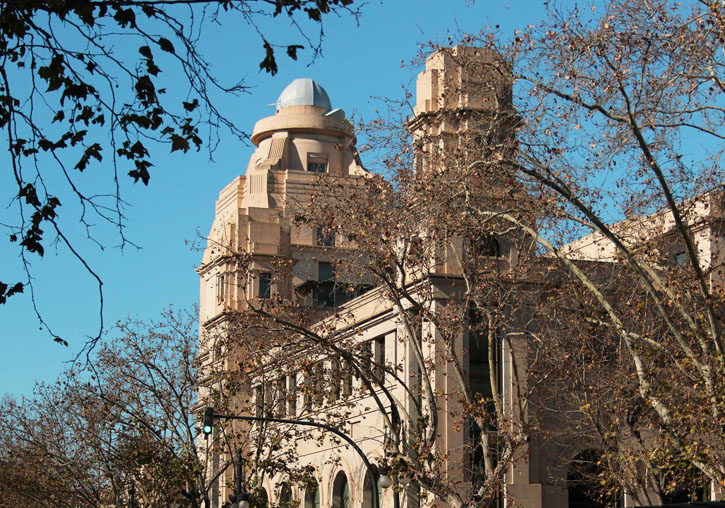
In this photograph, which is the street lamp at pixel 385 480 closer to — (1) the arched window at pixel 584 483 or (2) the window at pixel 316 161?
(1) the arched window at pixel 584 483

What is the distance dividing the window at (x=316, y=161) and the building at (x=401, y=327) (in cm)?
10

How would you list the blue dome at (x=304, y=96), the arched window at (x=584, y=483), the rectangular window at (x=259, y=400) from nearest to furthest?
the rectangular window at (x=259, y=400)
the arched window at (x=584, y=483)
the blue dome at (x=304, y=96)

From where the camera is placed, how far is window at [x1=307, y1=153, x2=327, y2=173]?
7175 cm

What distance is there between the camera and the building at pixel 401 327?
98.4 ft

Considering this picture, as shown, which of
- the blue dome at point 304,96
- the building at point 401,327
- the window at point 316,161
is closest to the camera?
the building at point 401,327

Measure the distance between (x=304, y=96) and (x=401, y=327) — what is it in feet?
114

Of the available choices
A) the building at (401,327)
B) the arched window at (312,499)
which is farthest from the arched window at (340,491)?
the arched window at (312,499)

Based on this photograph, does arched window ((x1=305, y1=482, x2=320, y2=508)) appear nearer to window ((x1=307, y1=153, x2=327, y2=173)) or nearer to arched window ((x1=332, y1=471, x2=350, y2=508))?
arched window ((x1=332, y1=471, x2=350, y2=508))

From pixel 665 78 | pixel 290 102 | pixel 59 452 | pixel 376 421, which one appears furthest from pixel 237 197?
pixel 665 78

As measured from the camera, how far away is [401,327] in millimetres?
43156

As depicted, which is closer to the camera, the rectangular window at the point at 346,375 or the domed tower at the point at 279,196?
the rectangular window at the point at 346,375

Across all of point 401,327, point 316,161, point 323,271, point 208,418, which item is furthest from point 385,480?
point 316,161

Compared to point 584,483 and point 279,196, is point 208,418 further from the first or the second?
point 279,196

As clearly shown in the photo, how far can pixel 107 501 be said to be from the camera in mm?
52719
